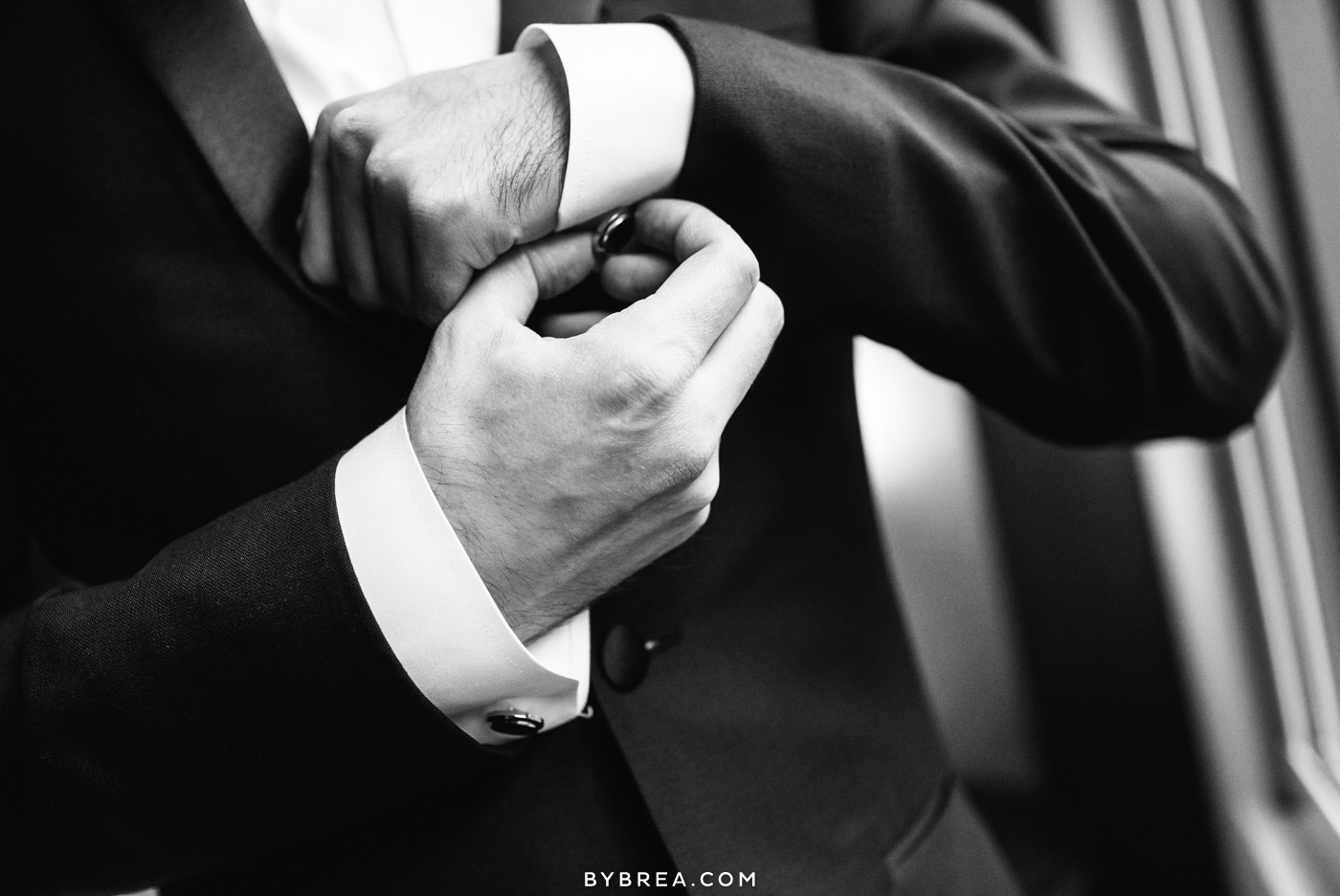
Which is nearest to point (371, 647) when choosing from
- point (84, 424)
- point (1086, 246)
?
point (84, 424)

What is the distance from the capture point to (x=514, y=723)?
583 mm

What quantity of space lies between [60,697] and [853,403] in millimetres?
666

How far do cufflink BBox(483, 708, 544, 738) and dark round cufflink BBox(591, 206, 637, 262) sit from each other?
0.31 m

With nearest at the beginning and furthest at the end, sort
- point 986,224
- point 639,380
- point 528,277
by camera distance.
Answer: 1. point 639,380
2. point 528,277
3. point 986,224

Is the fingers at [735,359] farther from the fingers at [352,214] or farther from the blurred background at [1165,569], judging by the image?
the blurred background at [1165,569]

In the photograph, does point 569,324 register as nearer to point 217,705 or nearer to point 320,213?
point 320,213

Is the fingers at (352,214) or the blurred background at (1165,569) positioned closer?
the fingers at (352,214)

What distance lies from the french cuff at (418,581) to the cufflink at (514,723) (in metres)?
0.02

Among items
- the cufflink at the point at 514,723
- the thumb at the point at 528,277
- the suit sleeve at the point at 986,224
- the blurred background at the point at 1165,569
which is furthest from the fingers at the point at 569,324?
the blurred background at the point at 1165,569

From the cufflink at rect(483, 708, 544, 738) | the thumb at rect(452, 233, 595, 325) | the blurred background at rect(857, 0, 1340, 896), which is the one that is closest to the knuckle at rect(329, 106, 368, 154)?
the thumb at rect(452, 233, 595, 325)

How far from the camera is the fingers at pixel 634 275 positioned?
624mm

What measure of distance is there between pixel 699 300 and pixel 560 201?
0.14m

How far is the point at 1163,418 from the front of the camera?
0.89 m

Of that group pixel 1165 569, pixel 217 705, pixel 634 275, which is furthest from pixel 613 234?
pixel 1165 569
